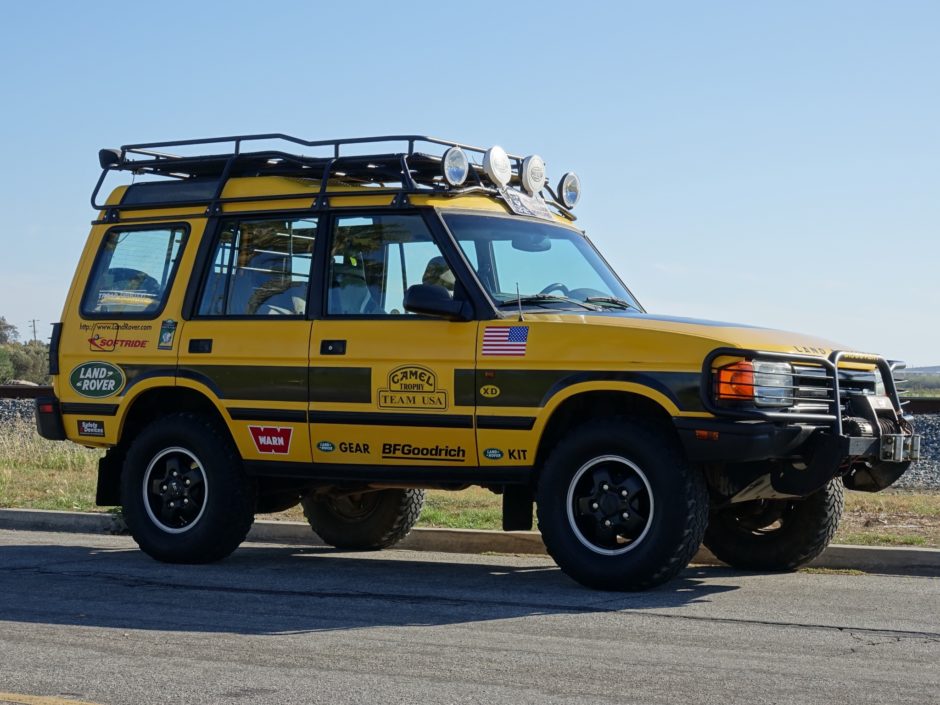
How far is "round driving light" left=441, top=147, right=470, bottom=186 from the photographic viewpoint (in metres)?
9.15

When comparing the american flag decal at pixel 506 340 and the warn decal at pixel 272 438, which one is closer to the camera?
the american flag decal at pixel 506 340

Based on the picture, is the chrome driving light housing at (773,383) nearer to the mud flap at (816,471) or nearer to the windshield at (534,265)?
the mud flap at (816,471)

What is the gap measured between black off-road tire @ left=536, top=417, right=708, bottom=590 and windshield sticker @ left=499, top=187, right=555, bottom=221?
6.42 feet

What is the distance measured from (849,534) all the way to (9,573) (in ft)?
19.6

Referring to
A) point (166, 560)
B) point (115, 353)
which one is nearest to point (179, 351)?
point (115, 353)

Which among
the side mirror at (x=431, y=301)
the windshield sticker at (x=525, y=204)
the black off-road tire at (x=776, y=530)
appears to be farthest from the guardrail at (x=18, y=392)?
the side mirror at (x=431, y=301)

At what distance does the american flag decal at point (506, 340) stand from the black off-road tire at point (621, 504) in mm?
600

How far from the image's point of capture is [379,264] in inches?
368

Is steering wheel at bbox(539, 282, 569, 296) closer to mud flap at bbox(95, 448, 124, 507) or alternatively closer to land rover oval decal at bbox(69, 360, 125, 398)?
land rover oval decal at bbox(69, 360, 125, 398)

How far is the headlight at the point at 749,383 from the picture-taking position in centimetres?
797

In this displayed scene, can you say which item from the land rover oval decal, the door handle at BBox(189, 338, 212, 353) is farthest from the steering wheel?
the land rover oval decal

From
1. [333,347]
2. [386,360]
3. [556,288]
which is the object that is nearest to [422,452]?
[386,360]

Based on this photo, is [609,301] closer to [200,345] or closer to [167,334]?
[200,345]

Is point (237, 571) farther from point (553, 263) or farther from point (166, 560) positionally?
point (553, 263)
